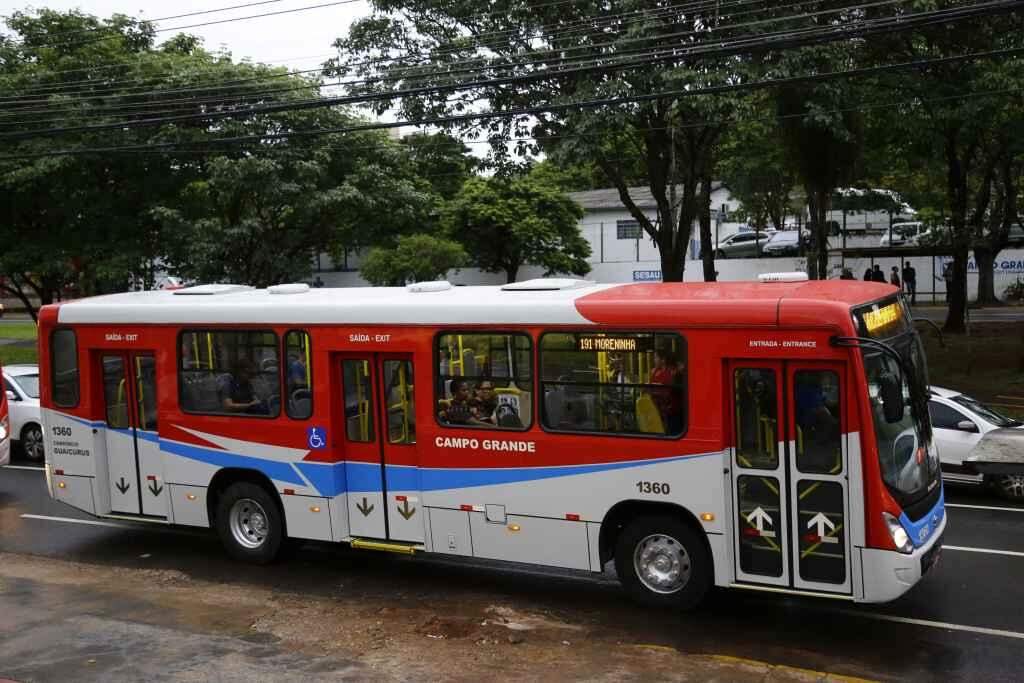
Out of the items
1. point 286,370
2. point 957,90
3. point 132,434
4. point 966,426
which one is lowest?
point 966,426

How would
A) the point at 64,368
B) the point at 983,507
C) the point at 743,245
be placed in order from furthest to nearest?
the point at 743,245 < the point at 983,507 < the point at 64,368

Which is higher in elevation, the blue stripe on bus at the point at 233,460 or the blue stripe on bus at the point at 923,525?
the blue stripe on bus at the point at 233,460

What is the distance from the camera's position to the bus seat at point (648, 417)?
8.88 m

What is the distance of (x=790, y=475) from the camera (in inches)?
329

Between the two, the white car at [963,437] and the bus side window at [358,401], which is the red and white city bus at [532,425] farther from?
the white car at [963,437]

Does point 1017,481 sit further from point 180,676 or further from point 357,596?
point 180,676

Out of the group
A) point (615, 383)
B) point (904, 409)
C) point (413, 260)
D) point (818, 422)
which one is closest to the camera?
point (818, 422)

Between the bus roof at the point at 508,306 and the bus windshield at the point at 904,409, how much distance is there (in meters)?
0.26

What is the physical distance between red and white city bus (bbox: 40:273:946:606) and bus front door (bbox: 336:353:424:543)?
0.9 inches

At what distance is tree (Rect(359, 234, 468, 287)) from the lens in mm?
29172

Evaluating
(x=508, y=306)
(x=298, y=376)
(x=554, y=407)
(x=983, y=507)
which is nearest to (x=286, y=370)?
(x=298, y=376)

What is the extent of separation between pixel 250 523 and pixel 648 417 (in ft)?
16.2

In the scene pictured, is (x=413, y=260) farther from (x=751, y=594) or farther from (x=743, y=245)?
(x=751, y=594)

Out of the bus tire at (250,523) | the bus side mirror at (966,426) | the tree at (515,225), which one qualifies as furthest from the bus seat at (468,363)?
the tree at (515,225)
